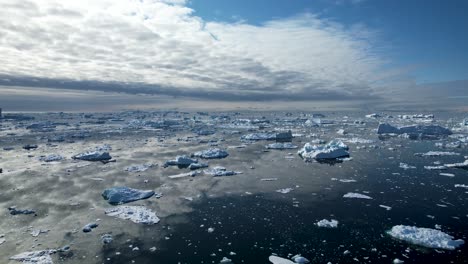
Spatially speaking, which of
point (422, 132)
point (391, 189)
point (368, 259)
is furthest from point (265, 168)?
point (422, 132)

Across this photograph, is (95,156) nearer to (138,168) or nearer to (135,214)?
(138,168)

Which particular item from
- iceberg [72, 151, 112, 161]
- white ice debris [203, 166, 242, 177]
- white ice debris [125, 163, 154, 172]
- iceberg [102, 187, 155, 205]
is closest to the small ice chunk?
iceberg [102, 187, 155, 205]

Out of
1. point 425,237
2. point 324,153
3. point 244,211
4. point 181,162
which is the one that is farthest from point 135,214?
point 324,153

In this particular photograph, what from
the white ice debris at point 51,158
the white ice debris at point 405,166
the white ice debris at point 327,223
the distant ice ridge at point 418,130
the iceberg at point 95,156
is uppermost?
the distant ice ridge at point 418,130

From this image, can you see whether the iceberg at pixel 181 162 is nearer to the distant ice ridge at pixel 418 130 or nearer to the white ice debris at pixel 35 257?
the white ice debris at pixel 35 257

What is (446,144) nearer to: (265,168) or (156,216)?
(265,168)

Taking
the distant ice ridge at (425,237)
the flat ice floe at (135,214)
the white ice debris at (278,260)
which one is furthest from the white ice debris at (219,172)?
the distant ice ridge at (425,237)
